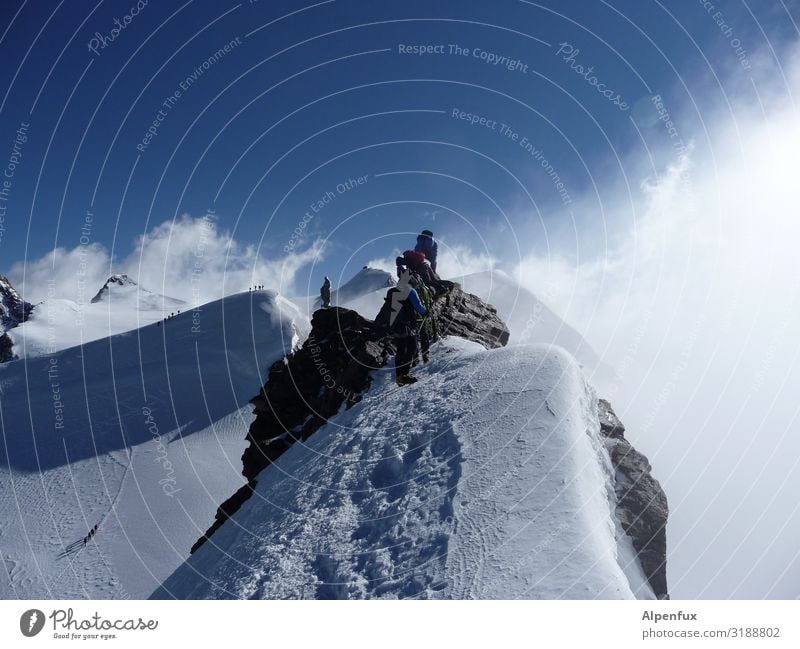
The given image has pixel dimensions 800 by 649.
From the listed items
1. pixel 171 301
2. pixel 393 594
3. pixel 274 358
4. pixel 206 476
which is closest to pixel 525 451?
A: pixel 393 594

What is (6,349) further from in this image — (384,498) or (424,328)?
(384,498)

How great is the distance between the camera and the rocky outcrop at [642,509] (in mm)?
8070

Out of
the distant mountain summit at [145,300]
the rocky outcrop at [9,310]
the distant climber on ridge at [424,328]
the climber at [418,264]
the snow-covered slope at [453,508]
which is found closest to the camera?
the snow-covered slope at [453,508]

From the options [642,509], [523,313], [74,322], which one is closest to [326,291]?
[642,509]

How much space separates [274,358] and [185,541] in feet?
87.6

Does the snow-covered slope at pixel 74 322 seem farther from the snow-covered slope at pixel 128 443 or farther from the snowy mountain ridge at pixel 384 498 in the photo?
the snowy mountain ridge at pixel 384 498

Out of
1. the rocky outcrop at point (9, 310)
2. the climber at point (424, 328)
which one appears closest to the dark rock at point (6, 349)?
the rocky outcrop at point (9, 310)

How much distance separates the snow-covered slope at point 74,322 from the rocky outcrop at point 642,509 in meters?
95.8

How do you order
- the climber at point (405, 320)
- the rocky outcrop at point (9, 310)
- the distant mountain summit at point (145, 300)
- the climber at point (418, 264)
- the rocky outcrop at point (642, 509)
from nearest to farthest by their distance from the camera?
the rocky outcrop at point (642, 509), the climber at point (405, 320), the climber at point (418, 264), the distant mountain summit at point (145, 300), the rocky outcrop at point (9, 310)

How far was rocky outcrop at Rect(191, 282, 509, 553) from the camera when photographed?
17.2 m

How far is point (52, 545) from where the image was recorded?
28.4 metres
